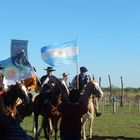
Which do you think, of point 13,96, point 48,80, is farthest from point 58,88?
point 48,80

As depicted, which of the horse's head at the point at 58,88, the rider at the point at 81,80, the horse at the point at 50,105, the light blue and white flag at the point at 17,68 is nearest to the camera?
the horse's head at the point at 58,88

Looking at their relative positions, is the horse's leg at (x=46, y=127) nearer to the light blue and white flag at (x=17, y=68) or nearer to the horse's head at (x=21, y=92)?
the light blue and white flag at (x=17, y=68)

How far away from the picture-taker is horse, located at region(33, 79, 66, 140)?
16.7 metres

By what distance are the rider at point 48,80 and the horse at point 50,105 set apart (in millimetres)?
505

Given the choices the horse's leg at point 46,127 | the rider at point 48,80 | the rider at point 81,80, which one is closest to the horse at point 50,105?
the horse's leg at point 46,127

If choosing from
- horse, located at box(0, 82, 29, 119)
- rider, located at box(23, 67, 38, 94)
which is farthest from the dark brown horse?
rider, located at box(23, 67, 38, 94)

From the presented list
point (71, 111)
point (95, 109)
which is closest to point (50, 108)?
point (95, 109)

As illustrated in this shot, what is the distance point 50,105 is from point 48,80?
1.98 metres

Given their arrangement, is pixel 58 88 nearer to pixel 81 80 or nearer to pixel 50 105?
pixel 50 105

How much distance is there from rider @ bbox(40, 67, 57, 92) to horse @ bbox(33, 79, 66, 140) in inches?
19.9

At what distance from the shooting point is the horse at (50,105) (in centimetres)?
1670

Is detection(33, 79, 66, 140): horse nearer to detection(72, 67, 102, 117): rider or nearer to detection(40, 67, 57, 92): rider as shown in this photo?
detection(40, 67, 57, 92): rider

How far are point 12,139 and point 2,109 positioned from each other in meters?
0.33

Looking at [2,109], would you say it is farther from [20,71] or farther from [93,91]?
[20,71]
